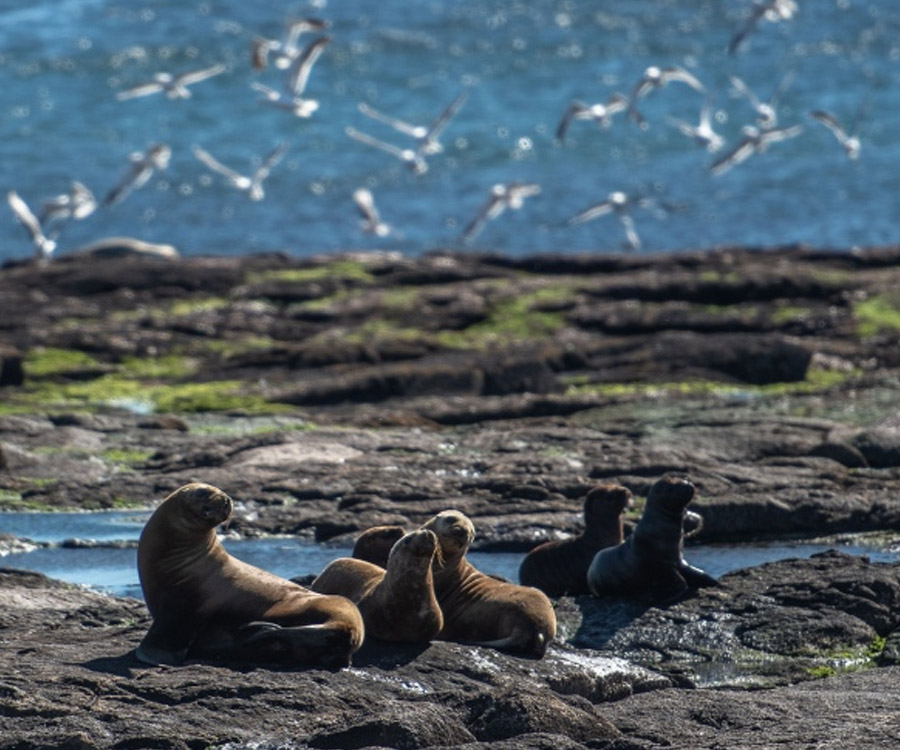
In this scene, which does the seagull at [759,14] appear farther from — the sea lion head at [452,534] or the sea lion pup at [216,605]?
the sea lion pup at [216,605]

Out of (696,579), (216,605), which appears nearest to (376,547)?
(696,579)

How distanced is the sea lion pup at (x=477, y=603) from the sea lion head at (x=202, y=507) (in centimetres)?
128

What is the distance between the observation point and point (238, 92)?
85812 millimetres

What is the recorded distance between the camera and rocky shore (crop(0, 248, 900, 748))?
9.80 m

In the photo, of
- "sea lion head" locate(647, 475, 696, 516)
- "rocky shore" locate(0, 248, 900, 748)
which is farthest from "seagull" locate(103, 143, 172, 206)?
"sea lion head" locate(647, 475, 696, 516)

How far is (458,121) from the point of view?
7969 cm

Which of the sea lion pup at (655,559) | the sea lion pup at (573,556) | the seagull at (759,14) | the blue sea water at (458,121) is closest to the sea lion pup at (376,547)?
the sea lion pup at (655,559)

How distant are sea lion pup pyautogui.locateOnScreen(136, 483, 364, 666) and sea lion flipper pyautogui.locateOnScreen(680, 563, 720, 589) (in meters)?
3.24

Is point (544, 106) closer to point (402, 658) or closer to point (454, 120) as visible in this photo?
point (454, 120)

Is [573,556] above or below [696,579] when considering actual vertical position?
below

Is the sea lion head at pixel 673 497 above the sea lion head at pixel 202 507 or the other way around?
the other way around

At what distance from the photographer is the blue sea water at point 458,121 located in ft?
197

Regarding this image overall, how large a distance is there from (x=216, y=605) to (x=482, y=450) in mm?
10750

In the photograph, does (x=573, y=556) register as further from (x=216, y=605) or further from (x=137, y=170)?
(x=137, y=170)
